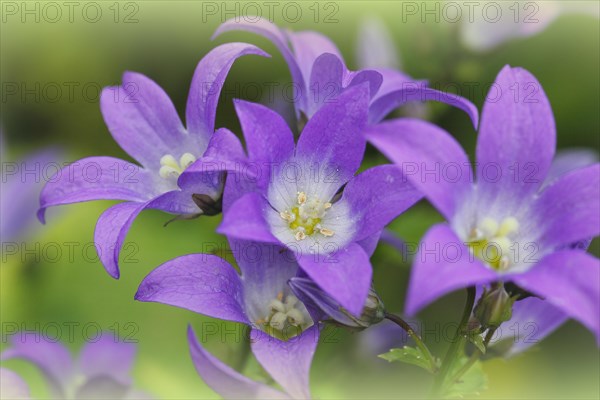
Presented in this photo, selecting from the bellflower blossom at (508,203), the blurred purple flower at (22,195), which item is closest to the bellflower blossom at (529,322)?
the bellflower blossom at (508,203)

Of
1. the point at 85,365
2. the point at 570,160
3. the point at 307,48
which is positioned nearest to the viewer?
the point at 307,48

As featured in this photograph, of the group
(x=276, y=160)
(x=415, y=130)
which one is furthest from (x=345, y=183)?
(x=415, y=130)

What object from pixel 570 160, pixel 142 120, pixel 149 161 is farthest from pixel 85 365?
pixel 570 160

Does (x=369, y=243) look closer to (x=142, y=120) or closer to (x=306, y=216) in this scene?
(x=306, y=216)

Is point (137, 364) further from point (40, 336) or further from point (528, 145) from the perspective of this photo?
point (528, 145)

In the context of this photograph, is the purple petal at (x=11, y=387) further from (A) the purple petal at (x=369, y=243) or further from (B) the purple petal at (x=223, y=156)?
(A) the purple petal at (x=369, y=243)

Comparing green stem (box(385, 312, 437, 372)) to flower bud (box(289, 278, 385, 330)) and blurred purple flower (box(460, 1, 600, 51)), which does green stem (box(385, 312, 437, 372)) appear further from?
blurred purple flower (box(460, 1, 600, 51))
